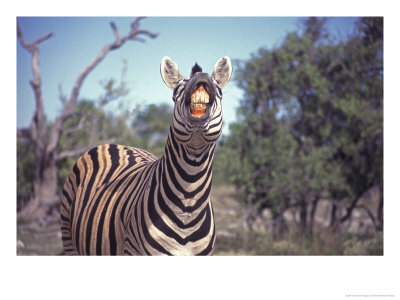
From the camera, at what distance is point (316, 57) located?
717 cm

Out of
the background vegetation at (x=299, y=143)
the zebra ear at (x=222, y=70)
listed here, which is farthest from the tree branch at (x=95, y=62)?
the zebra ear at (x=222, y=70)

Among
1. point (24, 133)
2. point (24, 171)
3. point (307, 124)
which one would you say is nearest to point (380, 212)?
point (307, 124)

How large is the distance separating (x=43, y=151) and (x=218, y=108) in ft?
19.4

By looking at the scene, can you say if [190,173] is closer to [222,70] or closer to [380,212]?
[222,70]

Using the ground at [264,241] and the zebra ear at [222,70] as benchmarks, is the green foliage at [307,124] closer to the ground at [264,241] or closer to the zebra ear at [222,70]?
the ground at [264,241]

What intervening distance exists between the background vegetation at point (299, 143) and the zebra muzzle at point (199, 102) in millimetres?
4314

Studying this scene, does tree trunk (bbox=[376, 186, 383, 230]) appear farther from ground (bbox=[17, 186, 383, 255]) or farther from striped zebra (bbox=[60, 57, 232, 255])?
striped zebra (bbox=[60, 57, 232, 255])

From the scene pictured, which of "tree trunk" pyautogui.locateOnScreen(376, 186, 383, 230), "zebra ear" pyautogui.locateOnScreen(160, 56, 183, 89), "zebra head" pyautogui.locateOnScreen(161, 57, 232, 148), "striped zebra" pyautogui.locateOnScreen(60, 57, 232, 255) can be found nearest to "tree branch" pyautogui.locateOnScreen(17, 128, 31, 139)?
"striped zebra" pyautogui.locateOnScreen(60, 57, 232, 255)

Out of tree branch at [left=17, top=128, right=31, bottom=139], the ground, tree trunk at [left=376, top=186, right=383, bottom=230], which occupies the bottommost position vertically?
the ground

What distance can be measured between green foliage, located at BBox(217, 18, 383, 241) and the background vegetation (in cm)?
2

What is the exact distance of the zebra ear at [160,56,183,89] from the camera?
9.14 ft

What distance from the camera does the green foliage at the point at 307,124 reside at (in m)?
6.91
